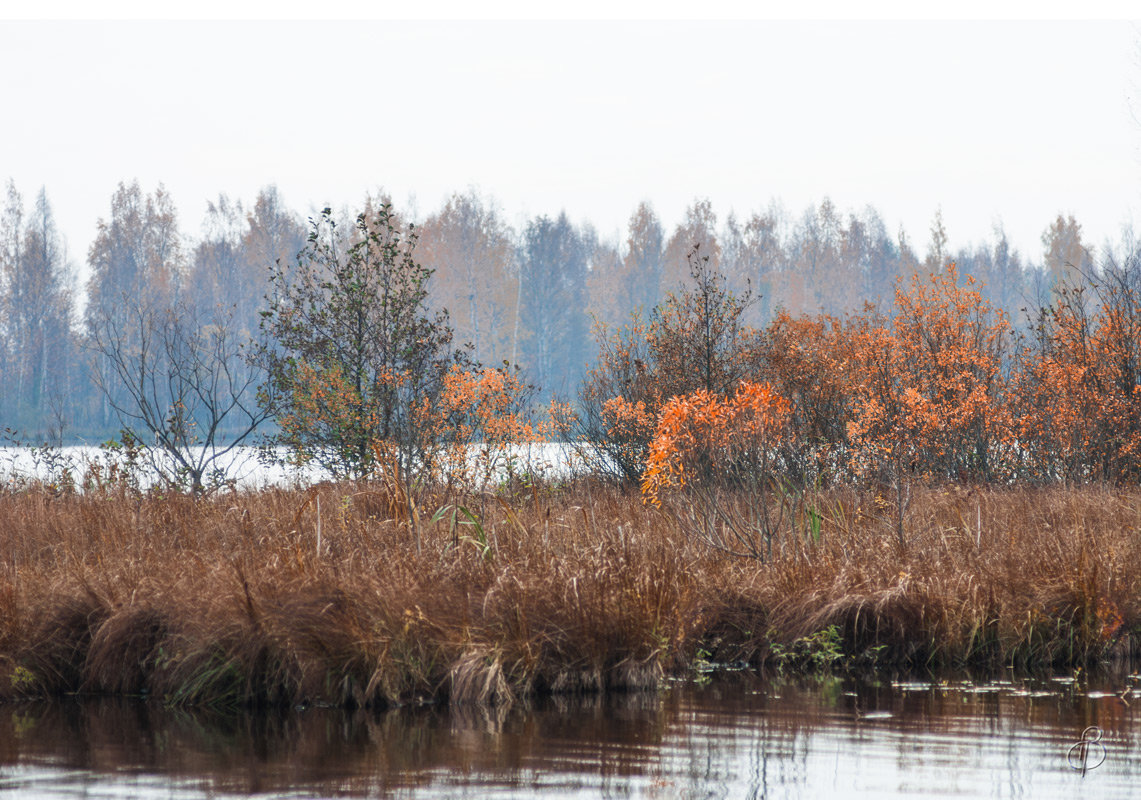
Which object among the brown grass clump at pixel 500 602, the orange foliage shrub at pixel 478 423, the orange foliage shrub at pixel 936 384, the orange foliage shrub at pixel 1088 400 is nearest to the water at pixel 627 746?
the brown grass clump at pixel 500 602

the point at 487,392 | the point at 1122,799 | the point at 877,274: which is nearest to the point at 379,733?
the point at 1122,799

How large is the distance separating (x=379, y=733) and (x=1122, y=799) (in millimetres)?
3468

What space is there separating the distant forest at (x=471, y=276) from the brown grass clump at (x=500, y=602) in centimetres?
4244

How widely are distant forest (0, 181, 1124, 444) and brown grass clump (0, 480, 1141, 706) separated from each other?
1671 inches

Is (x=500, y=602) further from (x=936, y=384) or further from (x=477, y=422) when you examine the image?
(x=936, y=384)

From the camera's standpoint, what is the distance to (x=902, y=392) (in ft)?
47.8

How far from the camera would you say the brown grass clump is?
708 cm

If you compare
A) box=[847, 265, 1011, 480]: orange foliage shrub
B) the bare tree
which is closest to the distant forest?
the bare tree

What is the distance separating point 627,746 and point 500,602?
1.64 metres

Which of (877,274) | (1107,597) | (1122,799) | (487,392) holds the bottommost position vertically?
(1122,799)

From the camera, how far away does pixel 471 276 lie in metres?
61.4

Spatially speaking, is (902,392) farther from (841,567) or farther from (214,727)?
(214,727)

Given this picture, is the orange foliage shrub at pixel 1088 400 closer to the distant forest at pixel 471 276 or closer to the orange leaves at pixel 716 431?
the orange leaves at pixel 716 431

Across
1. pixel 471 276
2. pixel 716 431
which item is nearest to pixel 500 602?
pixel 716 431
